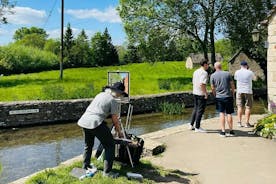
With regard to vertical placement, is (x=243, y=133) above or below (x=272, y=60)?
below

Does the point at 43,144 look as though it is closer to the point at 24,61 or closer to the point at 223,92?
the point at 223,92

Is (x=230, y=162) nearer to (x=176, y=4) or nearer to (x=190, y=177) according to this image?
(x=190, y=177)

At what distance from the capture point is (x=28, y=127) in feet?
58.4

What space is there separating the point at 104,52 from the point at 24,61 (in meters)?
15.9

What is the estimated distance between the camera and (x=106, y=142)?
7.24 m

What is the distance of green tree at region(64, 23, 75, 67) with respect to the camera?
5938 cm

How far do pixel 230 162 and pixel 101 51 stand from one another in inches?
2300

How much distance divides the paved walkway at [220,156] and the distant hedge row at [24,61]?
4154 centimetres

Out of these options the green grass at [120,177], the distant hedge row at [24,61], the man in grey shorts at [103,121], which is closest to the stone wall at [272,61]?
the green grass at [120,177]

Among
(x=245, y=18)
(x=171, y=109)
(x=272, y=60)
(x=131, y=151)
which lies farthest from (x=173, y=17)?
(x=131, y=151)

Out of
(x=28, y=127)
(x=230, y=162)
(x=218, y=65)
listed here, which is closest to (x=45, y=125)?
(x=28, y=127)

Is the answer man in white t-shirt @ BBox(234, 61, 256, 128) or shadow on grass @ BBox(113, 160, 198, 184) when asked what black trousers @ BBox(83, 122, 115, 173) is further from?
man in white t-shirt @ BBox(234, 61, 256, 128)

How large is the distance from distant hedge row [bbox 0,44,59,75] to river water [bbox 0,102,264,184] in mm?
33630

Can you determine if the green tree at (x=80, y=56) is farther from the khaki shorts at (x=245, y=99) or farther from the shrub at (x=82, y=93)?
the khaki shorts at (x=245, y=99)
